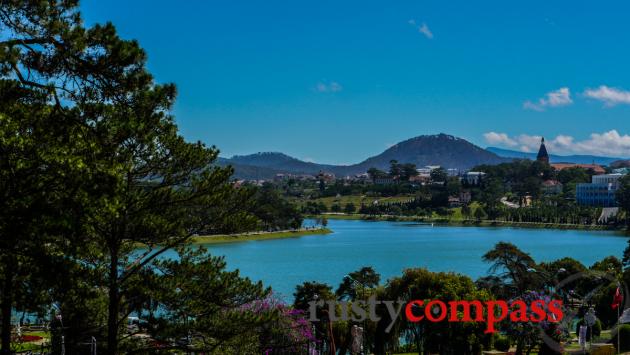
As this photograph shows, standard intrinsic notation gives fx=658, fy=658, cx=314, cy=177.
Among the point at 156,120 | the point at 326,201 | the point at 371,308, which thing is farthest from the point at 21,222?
the point at 326,201

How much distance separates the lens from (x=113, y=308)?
32.7ft

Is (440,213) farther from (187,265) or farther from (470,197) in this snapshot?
(187,265)

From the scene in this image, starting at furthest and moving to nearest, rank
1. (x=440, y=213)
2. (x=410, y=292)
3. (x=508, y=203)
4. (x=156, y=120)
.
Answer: (x=508, y=203)
(x=440, y=213)
(x=410, y=292)
(x=156, y=120)

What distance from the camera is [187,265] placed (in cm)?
1077

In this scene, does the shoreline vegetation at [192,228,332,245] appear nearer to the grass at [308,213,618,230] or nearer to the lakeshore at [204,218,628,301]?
the lakeshore at [204,218,628,301]

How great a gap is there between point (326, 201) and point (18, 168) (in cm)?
15366

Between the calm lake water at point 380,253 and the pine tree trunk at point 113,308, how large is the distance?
72.9ft

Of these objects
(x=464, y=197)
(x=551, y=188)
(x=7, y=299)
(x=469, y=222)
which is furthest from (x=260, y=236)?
(x=551, y=188)

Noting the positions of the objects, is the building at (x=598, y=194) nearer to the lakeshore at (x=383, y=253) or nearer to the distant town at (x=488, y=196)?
the distant town at (x=488, y=196)

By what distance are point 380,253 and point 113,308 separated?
171 ft

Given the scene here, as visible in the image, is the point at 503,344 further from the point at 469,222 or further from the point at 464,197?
the point at 464,197

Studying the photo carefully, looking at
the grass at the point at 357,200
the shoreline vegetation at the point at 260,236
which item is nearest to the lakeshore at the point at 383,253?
the shoreline vegetation at the point at 260,236

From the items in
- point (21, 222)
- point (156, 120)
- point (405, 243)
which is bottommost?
point (405, 243)

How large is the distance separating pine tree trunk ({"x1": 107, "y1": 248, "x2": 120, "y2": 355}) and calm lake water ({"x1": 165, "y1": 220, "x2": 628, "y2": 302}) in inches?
875
